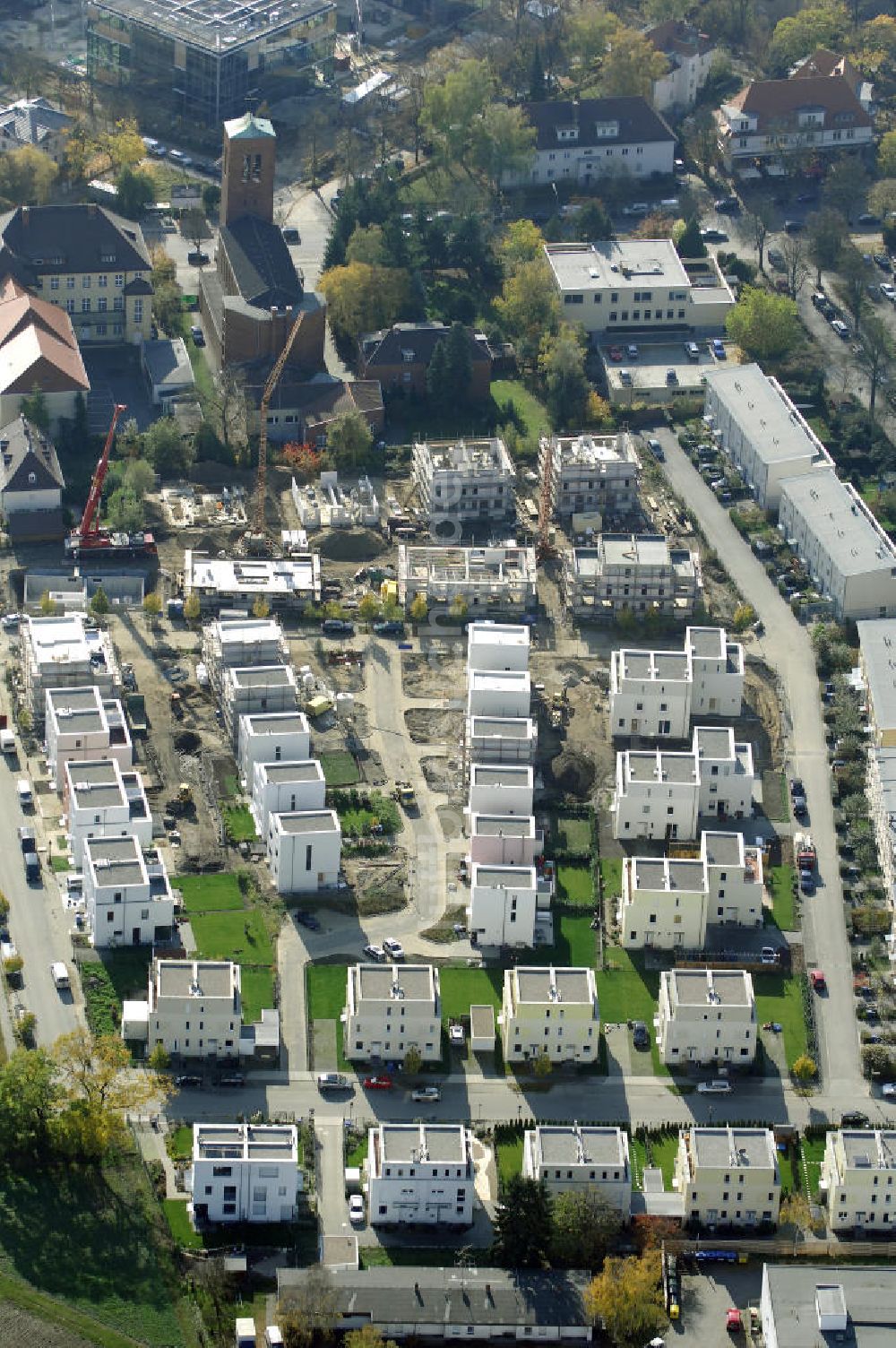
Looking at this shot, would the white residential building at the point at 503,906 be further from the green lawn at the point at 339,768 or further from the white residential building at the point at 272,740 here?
the white residential building at the point at 272,740

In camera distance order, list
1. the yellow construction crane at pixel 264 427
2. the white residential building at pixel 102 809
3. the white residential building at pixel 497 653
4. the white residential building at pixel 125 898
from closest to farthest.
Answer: the white residential building at pixel 125 898, the white residential building at pixel 102 809, the white residential building at pixel 497 653, the yellow construction crane at pixel 264 427

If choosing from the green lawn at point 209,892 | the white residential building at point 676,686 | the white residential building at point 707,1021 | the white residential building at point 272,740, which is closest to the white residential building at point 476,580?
the white residential building at point 676,686

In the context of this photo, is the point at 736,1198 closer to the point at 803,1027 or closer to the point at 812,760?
the point at 803,1027

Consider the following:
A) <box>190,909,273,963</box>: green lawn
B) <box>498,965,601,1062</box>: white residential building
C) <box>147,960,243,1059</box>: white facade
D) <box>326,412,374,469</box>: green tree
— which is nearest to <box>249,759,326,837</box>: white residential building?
<box>190,909,273,963</box>: green lawn

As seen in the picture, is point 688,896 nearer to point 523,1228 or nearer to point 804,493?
point 523,1228

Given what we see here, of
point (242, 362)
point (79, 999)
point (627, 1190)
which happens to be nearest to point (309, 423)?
point (242, 362)

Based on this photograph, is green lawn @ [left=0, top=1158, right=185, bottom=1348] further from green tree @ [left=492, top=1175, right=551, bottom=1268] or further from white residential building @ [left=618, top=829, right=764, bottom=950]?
white residential building @ [left=618, top=829, right=764, bottom=950]

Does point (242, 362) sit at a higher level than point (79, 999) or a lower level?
higher
